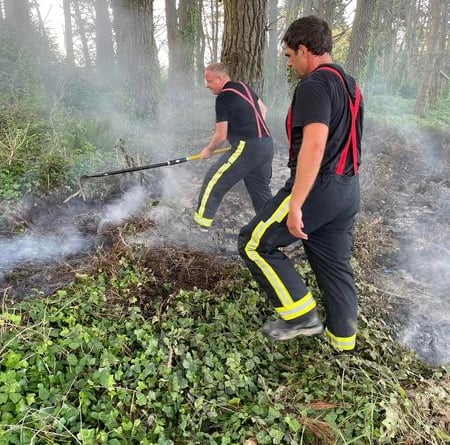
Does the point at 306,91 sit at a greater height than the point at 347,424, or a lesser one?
greater

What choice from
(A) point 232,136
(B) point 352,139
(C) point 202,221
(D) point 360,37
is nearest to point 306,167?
(B) point 352,139

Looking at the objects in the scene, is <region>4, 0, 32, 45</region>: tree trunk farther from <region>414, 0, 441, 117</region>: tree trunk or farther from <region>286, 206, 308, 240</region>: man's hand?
<region>414, 0, 441, 117</region>: tree trunk

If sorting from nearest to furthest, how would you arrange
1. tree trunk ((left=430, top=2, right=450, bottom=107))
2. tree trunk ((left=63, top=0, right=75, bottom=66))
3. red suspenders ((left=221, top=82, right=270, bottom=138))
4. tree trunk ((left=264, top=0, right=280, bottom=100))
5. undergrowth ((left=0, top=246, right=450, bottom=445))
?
undergrowth ((left=0, top=246, right=450, bottom=445)) < red suspenders ((left=221, top=82, right=270, bottom=138)) < tree trunk ((left=430, top=2, right=450, bottom=107)) < tree trunk ((left=264, top=0, right=280, bottom=100)) < tree trunk ((left=63, top=0, right=75, bottom=66))

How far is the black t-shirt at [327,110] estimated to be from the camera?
211 cm

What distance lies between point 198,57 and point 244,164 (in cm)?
1370

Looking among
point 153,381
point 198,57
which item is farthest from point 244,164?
point 198,57

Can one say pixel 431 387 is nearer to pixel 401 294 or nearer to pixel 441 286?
pixel 401 294

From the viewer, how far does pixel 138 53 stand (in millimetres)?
7504

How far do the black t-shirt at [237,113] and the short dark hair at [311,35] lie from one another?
168 cm

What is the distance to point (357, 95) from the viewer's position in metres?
2.30

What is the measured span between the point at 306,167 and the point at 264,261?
0.74 metres

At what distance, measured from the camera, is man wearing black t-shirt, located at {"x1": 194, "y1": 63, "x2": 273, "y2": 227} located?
13.1 ft

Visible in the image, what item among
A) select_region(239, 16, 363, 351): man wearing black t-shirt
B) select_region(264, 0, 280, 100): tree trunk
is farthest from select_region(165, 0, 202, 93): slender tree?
select_region(239, 16, 363, 351): man wearing black t-shirt

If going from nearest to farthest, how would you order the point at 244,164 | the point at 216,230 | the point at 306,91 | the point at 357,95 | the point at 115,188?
the point at 306,91, the point at 357,95, the point at 244,164, the point at 216,230, the point at 115,188
